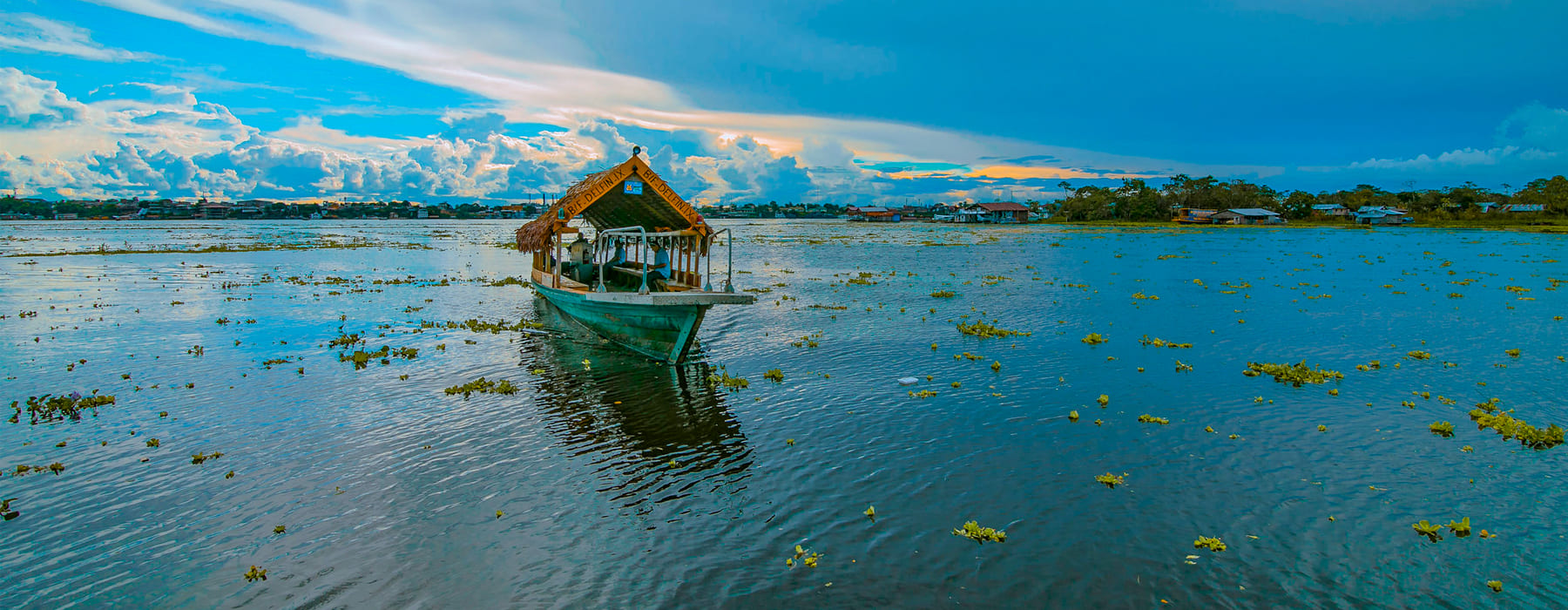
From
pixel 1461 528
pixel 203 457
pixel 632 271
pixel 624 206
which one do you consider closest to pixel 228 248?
pixel 632 271

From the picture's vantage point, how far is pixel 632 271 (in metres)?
25.8

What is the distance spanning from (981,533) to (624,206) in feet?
56.9

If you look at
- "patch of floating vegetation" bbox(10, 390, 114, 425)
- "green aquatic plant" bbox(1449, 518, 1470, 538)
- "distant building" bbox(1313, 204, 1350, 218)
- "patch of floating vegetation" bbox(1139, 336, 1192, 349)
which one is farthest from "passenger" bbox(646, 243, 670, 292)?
"distant building" bbox(1313, 204, 1350, 218)

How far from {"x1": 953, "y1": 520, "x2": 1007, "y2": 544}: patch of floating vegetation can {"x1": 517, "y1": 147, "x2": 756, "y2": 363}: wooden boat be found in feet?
30.9

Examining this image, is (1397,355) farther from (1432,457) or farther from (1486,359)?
(1432,457)

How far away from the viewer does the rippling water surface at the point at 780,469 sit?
8.34 meters

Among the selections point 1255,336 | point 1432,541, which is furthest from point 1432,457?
point 1255,336

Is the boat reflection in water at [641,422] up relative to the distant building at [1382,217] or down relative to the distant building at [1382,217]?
down

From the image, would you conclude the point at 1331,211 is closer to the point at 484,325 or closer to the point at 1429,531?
the point at 1429,531

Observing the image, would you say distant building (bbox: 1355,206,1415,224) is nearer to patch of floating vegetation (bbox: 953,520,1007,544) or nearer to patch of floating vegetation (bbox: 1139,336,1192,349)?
patch of floating vegetation (bbox: 1139,336,1192,349)

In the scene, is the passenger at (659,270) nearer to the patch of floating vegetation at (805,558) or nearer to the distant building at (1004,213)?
the patch of floating vegetation at (805,558)

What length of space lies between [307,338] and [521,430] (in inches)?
530

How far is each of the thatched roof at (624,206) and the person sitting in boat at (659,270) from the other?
830 mm

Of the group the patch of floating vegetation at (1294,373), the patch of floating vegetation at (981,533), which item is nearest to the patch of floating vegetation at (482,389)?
the patch of floating vegetation at (981,533)
